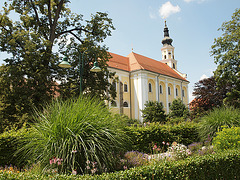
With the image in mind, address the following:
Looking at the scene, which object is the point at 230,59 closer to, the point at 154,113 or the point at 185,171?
the point at 154,113

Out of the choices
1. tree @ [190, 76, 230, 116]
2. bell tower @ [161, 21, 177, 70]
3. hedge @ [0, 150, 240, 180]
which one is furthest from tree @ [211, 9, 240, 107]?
bell tower @ [161, 21, 177, 70]

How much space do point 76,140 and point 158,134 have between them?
6.46 metres

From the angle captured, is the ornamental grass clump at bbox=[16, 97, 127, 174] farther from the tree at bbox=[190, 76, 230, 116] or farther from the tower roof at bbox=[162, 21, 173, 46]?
the tower roof at bbox=[162, 21, 173, 46]

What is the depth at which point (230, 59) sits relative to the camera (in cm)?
1983

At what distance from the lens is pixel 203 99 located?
69.3 ft

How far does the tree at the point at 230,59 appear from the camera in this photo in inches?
755

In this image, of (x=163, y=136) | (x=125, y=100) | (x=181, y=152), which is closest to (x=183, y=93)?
(x=125, y=100)

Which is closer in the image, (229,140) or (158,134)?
(229,140)

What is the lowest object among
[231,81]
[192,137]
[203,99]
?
[192,137]

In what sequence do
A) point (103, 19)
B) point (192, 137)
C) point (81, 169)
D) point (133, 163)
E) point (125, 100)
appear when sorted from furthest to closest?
point (125, 100)
point (103, 19)
point (192, 137)
point (133, 163)
point (81, 169)

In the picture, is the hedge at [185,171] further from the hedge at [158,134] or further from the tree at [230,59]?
the tree at [230,59]

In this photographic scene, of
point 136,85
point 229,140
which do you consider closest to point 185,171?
point 229,140

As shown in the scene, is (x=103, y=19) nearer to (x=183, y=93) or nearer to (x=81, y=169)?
(x=81, y=169)

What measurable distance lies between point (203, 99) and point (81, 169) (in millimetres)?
19528
